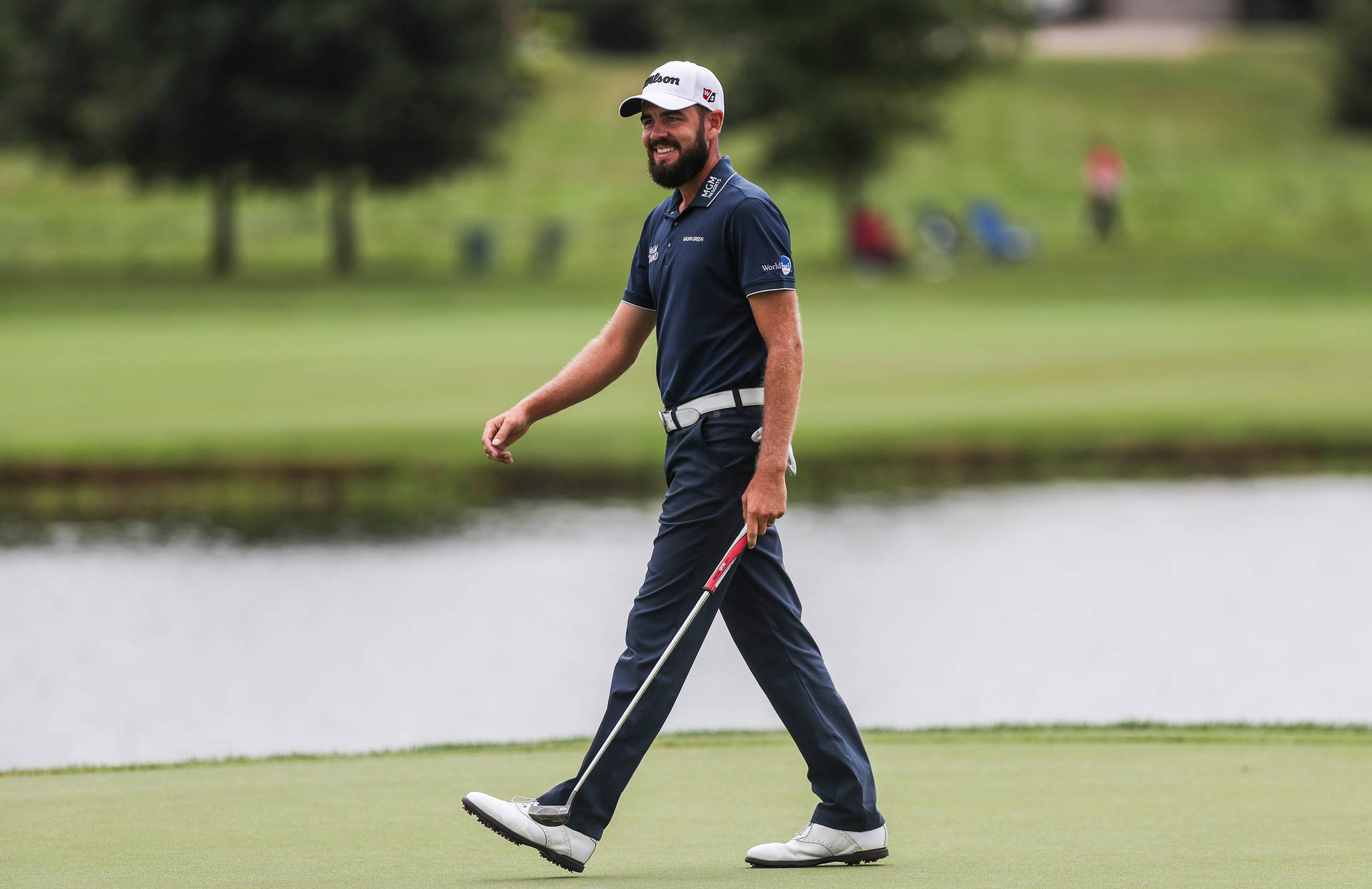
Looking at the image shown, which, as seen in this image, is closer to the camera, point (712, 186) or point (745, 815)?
point (712, 186)

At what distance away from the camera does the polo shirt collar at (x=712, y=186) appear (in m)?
4.95

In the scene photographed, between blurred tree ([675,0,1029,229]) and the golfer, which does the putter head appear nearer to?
the golfer

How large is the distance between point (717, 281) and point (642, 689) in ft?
3.34

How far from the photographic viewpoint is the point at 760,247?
15.9 feet

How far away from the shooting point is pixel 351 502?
15875mm

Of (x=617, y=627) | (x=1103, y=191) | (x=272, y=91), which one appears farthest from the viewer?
(x=1103, y=191)

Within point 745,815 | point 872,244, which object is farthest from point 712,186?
point 872,244

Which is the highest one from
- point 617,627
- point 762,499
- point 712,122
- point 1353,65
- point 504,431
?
point 1353,65

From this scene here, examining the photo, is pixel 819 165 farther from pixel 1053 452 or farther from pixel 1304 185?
pixel 1053 452

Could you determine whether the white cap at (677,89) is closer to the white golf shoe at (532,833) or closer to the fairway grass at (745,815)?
the white golf shoe at (532,833)

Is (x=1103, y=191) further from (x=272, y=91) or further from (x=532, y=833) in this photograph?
(x=532, y=833)

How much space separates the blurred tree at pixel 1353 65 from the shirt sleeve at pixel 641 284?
233 ft

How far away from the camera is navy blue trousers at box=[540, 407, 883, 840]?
4969 mm

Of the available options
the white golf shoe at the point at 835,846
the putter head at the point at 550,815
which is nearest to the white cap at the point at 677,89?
the putter head at the point at 550,815
